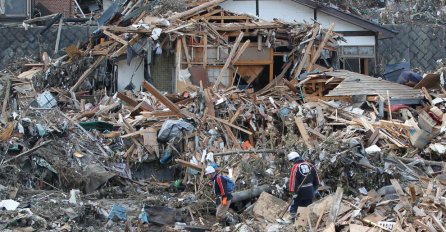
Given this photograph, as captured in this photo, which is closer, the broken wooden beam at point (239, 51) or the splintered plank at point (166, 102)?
the splintered plank at point (166, 102)

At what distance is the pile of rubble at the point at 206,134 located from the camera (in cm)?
1370

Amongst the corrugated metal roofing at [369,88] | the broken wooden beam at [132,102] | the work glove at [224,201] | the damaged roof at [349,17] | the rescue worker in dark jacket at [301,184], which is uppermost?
the damaged roof at [349,17]

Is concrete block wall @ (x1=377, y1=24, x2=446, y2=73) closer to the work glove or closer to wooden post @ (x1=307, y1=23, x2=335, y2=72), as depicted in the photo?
wooden post @ (x1=307, y1=23, x2=335, y2=72)

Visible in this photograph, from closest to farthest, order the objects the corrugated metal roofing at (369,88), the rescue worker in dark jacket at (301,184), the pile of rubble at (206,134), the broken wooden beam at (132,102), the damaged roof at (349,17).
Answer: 1. the rescue worker in dark jacket at (301,184)
2. the pile of rubble at (206,134)
3. the broken wooden beam at (132,102)
4. the corrugated metal roofing at (369,88)
5. the damaged roof at (349,17)

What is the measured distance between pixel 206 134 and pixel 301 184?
4739mm

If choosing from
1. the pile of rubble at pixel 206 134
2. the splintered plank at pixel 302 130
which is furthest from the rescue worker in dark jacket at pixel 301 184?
the splintered plank at pixel 302 130

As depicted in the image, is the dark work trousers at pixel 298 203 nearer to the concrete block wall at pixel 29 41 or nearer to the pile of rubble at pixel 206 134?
the pile of rubble at pixel 206 134

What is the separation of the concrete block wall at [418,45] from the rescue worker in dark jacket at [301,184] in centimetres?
1309

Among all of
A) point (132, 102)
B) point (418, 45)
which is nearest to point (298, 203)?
point (132, 102)

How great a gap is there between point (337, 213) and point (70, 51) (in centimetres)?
1090

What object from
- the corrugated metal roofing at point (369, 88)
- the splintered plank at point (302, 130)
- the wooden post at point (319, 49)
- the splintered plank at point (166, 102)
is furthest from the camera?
the wooden post at point (319, 49)

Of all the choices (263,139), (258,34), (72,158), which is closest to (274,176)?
(263,139)

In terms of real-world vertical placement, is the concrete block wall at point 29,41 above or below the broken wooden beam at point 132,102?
above

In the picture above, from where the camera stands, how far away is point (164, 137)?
17.4 meters
